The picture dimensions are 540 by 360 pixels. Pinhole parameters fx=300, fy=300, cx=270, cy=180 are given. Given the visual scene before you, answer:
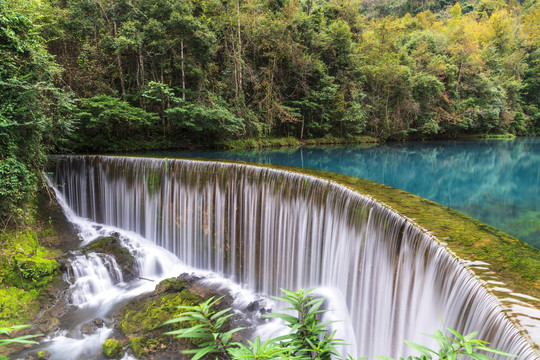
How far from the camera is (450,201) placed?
7910 millimetres

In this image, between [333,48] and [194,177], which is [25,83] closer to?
[194,177]

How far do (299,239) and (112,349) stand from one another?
3879 mm

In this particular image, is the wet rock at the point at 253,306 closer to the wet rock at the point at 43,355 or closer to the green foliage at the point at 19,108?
the wet rock at the point at 43,355

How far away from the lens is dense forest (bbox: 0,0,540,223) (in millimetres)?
6725

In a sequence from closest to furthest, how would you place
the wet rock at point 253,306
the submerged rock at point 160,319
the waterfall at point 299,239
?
the waterfall at point 299,239, the submerged rock at point 160,319, the wet rock at point 253,306

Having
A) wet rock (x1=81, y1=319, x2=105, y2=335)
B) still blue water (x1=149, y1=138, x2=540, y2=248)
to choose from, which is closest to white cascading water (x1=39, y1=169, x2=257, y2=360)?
wet rock (x1=81, y1=319, x2=105, y2=335)

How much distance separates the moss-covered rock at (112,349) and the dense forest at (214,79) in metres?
3.68

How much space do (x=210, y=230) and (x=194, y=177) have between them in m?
1.58

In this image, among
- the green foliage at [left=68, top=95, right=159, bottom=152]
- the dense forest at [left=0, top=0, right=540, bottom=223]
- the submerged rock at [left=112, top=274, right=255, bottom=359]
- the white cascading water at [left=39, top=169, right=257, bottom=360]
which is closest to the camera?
the submerged rock at [left=112, top=274, right=255, bottom=359]

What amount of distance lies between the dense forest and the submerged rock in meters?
3.45

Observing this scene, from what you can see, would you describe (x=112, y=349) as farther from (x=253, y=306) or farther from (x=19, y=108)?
(x=19, y=108)

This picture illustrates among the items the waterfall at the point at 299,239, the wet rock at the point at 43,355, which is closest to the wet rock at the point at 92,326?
the wet rock at the point at 43,355

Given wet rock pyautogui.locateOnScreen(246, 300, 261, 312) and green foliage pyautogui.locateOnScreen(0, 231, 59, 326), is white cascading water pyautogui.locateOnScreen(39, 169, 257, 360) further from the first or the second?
green foliage pyautogui.locateOnScreen(0, 231, 59, 326)

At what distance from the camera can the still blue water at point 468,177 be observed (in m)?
6.90
